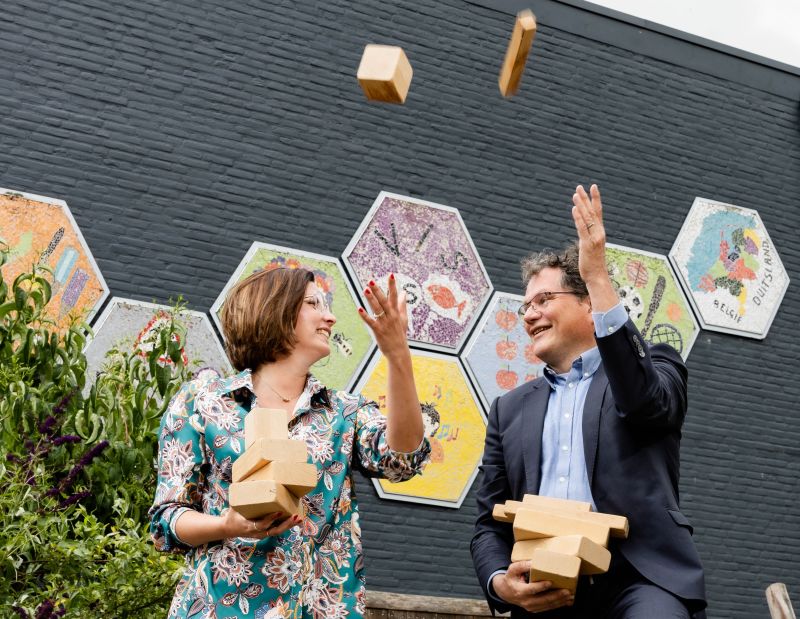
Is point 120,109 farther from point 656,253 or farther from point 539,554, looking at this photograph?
point 539,554

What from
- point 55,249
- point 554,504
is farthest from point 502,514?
point 55,249

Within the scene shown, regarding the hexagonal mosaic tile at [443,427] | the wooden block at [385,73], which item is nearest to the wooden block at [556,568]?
the wooden block at [385,73]

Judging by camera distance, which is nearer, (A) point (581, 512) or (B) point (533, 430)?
(A) point (581, 512)

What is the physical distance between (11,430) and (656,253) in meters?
3.27

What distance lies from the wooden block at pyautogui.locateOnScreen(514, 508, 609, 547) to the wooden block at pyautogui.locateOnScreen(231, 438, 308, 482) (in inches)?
17.1

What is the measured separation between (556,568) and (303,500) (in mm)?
430

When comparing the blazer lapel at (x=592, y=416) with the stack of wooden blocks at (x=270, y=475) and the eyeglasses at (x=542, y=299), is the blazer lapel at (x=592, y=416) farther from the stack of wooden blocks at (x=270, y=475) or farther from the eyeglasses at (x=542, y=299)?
the stack of wooden blocks at (x=270, y=475)

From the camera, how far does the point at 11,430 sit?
2207 millimetres

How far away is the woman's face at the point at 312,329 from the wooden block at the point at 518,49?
0.83m

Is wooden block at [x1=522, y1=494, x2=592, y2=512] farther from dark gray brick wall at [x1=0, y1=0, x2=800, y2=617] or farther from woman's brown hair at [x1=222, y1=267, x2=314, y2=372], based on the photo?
dark gray brick wall at [x1=0, y1=0, x2=800, y2=617]

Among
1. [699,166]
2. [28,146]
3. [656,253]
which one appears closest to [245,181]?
[28,146]

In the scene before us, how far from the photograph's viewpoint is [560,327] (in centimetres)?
209

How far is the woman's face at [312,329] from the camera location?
70.8 inches

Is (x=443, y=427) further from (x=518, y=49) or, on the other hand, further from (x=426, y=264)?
(x=518, y=49)
